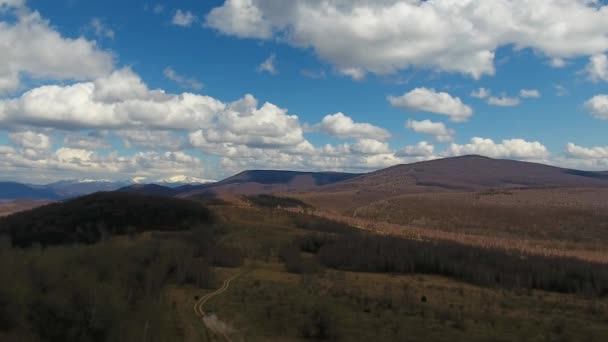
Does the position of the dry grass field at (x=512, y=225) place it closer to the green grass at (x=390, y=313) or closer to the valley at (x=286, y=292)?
→ the valley at (x=286, y=292)

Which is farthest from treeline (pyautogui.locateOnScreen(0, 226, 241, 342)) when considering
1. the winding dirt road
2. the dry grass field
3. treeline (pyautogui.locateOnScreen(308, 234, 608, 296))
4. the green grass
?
the dry grass field

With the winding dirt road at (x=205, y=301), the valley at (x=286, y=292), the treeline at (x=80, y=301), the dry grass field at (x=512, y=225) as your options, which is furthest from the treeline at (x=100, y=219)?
the treeline at (x=80, y=301)

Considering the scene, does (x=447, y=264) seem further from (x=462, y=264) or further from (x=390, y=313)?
(x=390, y=313)

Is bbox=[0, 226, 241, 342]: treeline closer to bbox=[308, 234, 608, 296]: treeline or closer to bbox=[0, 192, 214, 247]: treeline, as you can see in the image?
bbox=[308, 234, 608, 296]: treeline

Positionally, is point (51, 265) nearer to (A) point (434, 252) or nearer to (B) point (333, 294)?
(B) point (333, 294)

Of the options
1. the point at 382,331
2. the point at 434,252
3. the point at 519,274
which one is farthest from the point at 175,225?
the point at 382,331

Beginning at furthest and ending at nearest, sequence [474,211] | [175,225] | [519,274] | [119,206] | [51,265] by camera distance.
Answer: [474,211] → [119,206] → [175,225] → [519,274] → [51,265]

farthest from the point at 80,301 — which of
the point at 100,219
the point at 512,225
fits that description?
the point at 512,225
